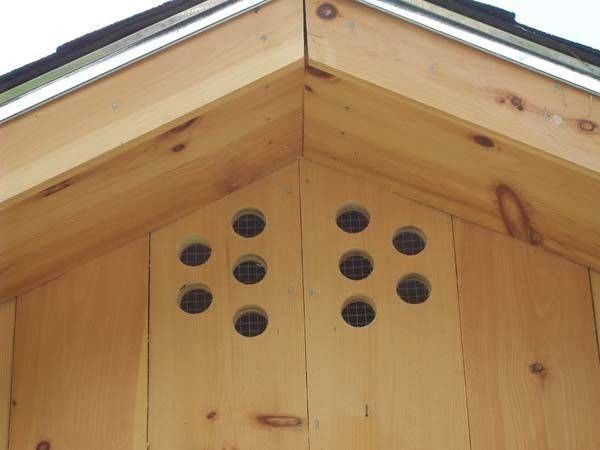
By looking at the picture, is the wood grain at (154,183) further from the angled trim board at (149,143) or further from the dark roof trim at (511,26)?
the dark roof trim at (511,26)

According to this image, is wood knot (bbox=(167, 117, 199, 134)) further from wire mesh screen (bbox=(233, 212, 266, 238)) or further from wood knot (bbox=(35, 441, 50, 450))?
wood knot (bbox=(35, 441, 50, 450))

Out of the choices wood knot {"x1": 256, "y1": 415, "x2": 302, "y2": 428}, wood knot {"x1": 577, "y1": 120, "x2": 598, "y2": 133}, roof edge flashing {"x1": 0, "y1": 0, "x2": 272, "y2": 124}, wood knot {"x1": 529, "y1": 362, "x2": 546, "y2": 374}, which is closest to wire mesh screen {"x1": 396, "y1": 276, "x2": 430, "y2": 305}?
wood knot {"x1": 529, "y1": 362, "x2": 546, "y2": 374}

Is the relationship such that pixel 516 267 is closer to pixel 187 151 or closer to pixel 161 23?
pixel 187 151

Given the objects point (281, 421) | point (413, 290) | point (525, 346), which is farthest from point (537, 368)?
point (281, 421)

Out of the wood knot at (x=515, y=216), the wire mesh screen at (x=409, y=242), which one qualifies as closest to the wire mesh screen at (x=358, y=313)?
the wire mesh screen at (x=409, y=242)

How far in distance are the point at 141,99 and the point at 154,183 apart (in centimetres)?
41

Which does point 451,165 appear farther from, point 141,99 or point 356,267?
point 141,99

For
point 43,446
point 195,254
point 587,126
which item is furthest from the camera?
point 195,254

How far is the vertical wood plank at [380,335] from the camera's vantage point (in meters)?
2.59

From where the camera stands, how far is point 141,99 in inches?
86.4

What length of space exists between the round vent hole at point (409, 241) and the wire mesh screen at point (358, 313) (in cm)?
16

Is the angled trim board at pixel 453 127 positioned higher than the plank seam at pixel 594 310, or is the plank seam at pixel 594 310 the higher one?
the angled trim board at pixel 453 127

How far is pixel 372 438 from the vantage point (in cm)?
257

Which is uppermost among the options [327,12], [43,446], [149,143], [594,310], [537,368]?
[327,12]
